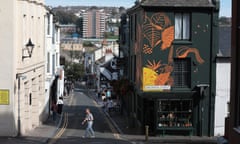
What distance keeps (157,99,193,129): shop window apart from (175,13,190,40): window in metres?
3.87

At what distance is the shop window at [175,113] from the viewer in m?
31.9

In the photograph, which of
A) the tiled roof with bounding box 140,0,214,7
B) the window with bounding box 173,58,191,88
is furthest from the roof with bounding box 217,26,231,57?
the tiled roof with bounding box 140,0,214,7

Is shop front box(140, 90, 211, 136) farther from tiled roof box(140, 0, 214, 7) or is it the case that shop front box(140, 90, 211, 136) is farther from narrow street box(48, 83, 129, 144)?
tiled roof box(140, 0, 214, 7)

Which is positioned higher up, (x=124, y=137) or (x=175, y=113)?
(x=175, y=113)

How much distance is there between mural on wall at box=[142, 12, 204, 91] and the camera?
3209cm

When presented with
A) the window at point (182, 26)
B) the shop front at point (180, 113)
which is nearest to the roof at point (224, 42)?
the window at point (182, 26)

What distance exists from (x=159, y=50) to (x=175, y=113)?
3802mm

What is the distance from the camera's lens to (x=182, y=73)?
3256 centimetres

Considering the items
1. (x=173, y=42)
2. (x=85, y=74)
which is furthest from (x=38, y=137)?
(x=85, y=74)

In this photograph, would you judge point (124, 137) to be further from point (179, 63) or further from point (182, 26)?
point (182, 26)

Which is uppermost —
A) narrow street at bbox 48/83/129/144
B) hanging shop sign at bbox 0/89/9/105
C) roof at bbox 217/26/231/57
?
roof at bbox 217/26/231/57

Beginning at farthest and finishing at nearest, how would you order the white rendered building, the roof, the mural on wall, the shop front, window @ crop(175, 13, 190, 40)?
the roof, window @ crop(175, 13, 190, 40), the mural on wall, the shop front, the white rendered building

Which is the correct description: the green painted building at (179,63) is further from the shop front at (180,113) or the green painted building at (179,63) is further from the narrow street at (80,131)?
the narrow street at (80,131)

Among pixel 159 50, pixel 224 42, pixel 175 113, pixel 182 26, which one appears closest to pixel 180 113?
pixel 175 113
